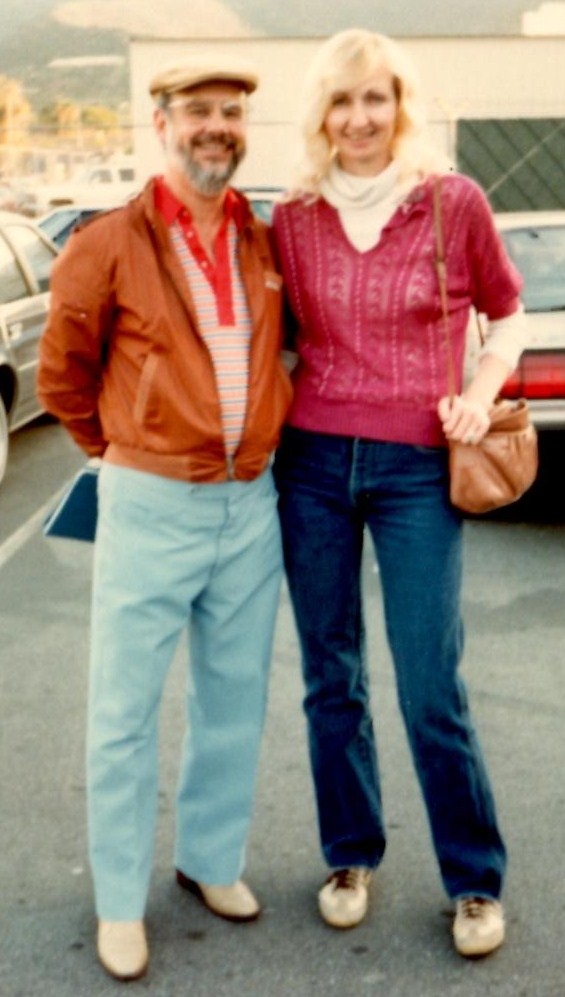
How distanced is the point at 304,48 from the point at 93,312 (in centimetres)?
2971

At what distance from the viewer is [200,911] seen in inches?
131

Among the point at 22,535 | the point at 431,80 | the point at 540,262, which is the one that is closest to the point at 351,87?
the point at 22,535

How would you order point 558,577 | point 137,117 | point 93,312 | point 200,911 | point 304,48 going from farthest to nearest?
point 304,48
point 137,117
point 558,577
point 200,911
point 93,312

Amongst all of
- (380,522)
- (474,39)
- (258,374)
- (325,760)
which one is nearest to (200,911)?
(325,760)

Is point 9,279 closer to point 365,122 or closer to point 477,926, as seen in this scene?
point 365,122

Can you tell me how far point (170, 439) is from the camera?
9.61ft

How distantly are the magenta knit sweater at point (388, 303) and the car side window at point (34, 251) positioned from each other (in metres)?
6.34

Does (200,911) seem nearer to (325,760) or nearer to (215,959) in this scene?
(215,959)

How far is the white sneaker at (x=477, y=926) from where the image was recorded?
309 cm

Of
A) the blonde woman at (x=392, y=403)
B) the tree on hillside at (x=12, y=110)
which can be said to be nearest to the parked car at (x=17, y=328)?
the blonde woman at (x=392, y=403)

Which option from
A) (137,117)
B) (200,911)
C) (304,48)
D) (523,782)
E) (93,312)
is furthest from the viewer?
(304,48)

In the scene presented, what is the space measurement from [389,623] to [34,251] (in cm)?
711

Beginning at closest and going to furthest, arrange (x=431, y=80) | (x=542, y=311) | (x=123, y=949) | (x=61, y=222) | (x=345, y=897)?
(x=123, y=949), (x=345, y=897), (x=542, y=311), (x=61, y=222), (x=431, y=80)

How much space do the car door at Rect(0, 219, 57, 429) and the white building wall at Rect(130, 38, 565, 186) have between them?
19.4 m
